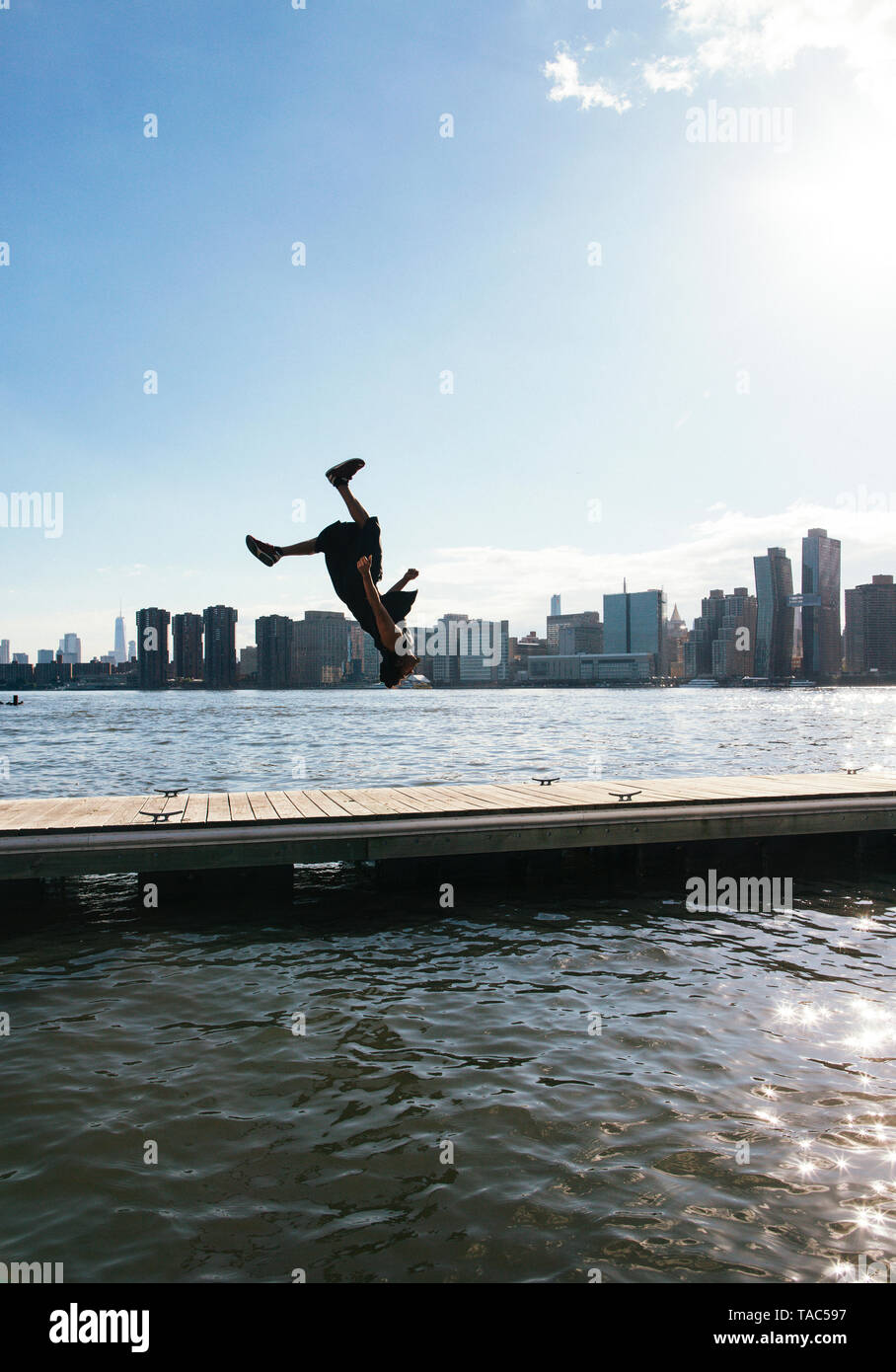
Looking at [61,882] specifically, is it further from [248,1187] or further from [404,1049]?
[248,1187]

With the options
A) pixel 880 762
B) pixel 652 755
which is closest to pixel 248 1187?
pixel 652 755

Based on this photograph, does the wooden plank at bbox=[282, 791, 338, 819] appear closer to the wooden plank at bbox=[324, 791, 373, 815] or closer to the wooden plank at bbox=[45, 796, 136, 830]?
the wooden plank at bbox=[324, 791, 373, 815]

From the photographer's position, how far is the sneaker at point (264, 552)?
21.1ft

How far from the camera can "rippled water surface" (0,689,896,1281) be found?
552 cm

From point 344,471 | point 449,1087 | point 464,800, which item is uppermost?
point 344,471

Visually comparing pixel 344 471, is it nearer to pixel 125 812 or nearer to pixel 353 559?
pixel 353 559

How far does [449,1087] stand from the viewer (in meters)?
7.54

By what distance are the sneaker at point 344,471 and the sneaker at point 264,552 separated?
2.83 ft

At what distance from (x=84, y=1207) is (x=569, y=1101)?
3761 millimetres

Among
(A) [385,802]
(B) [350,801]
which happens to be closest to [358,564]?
(A) [385,802]

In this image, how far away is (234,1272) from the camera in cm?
521

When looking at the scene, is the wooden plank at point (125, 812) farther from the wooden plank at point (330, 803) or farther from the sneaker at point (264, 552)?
the sneaker at point (264, 552)

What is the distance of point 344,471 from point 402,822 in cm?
882

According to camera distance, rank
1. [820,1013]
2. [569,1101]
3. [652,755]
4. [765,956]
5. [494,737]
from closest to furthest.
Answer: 1. [569,1101]
2. [820,1013]
3. [765,956]
4. [652,755]
5. [494,737]
